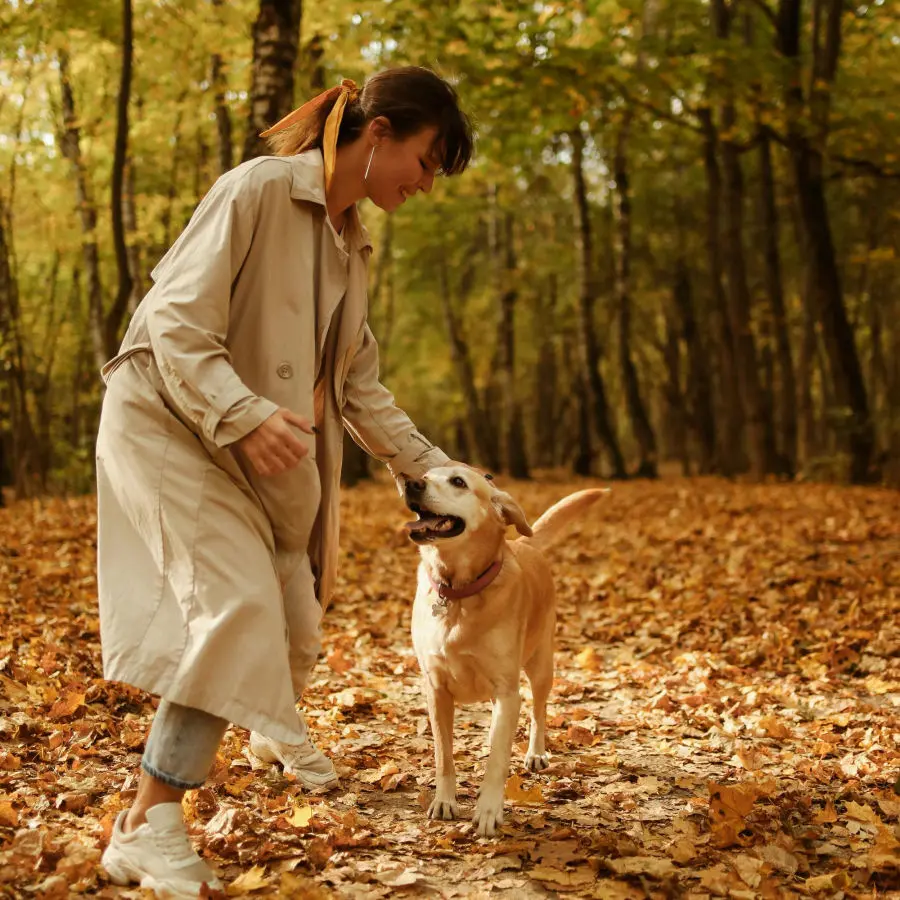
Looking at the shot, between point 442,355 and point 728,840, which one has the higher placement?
A: point 442,355

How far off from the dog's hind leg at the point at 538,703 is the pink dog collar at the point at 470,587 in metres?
0.79

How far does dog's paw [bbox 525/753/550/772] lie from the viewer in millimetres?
4473

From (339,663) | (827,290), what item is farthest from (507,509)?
(827,290)

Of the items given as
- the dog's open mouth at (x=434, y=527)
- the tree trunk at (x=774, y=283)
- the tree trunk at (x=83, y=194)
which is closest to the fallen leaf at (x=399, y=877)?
the dog's open mouth at (x=434, y=527)

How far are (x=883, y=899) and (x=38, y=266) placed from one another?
24221 mm

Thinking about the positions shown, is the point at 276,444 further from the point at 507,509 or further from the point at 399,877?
the point at 399,877

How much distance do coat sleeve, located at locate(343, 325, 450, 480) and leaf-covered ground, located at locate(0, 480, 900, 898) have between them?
135cm

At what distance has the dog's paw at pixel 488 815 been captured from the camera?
11.9 ft

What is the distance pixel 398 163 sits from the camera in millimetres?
3201

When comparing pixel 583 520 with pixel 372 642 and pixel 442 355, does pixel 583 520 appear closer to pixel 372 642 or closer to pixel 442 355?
pixel 372 642

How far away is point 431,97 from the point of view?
319cm

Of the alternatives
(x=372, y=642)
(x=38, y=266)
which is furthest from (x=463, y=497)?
(x=38, y=266)

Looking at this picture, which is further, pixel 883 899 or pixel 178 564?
pixel 883 899

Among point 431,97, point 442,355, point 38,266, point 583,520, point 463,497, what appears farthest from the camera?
point 442,355
